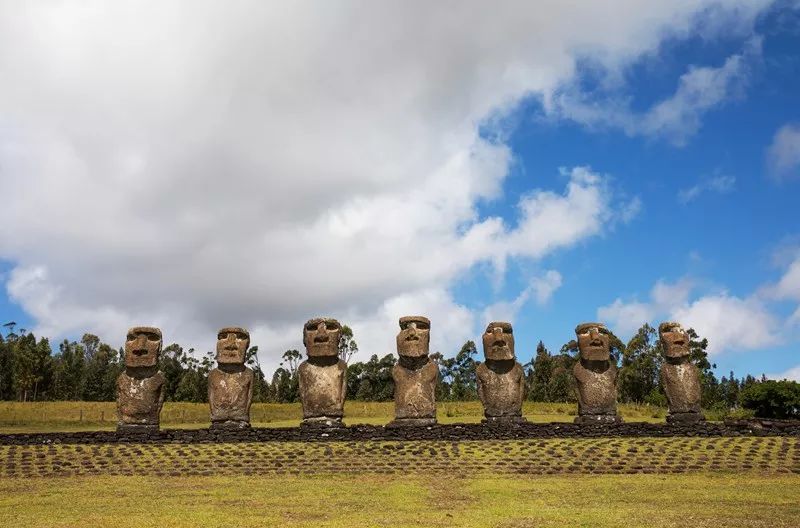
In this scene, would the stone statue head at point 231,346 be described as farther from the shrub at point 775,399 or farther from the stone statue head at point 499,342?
the shrub at point 775,399

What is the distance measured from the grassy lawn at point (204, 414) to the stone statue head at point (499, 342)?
10.6m

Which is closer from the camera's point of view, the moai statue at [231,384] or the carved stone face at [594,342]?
the moai statue at [231,384]

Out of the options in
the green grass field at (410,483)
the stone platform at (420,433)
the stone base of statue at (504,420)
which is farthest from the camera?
the stone base of statue at (504,420)

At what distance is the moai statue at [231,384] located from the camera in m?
22.6

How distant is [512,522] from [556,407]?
A: 3063 centimetres

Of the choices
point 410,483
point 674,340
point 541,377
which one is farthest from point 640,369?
point 410,483

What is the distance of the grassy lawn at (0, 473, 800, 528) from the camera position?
11.5 metres

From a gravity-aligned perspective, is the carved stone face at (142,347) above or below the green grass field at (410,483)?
above

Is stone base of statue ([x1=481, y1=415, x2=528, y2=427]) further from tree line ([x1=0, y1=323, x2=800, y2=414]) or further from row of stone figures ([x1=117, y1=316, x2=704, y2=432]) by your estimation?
tree line ([x1=0, y1=323, x2=800, y2=414])

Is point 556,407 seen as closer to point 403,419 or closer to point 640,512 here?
point 403,419

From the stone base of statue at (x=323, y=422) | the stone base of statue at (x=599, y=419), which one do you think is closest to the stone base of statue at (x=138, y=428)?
the stone base of statue at (x=323, y=422)

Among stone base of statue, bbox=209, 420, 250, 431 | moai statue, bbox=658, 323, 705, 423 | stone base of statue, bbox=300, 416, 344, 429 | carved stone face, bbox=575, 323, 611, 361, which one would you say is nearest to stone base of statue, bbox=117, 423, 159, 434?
stone base of statue, bbox=209, 420, 250, 431

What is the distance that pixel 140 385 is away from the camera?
73.6 feet

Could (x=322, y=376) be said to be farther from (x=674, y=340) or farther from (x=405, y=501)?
(x=674, y=340)
